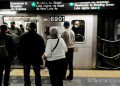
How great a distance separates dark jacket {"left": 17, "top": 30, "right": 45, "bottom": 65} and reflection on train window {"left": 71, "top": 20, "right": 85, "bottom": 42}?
2880 millimetres

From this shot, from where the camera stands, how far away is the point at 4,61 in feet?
13.1

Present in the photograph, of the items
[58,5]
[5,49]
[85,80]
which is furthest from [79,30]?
[5,49]

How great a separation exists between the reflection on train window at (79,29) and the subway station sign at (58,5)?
66 centimetres

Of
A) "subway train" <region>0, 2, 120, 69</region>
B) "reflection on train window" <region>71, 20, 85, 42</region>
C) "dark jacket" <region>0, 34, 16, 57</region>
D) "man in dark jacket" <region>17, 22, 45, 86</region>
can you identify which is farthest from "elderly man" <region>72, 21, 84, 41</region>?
"dark jacket" <region>0, 34, 16, 57</region>

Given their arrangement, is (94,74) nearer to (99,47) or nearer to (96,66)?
(96,66)

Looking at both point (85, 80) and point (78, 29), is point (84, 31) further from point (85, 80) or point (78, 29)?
point (85, 80)

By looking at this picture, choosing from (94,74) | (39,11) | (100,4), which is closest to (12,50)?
(39,11)

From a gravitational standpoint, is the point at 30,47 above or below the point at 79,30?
below

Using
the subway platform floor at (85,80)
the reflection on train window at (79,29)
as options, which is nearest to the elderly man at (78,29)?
the reflection on train window at (79,29)

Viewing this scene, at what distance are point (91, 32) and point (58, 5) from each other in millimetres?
1743

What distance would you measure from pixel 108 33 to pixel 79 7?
1.65m

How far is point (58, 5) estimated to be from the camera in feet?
19.4

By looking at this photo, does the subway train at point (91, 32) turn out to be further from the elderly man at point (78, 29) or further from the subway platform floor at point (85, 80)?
the subway platform floor at point (85, 80)

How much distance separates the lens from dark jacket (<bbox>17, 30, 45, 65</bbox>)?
12.1 feet
